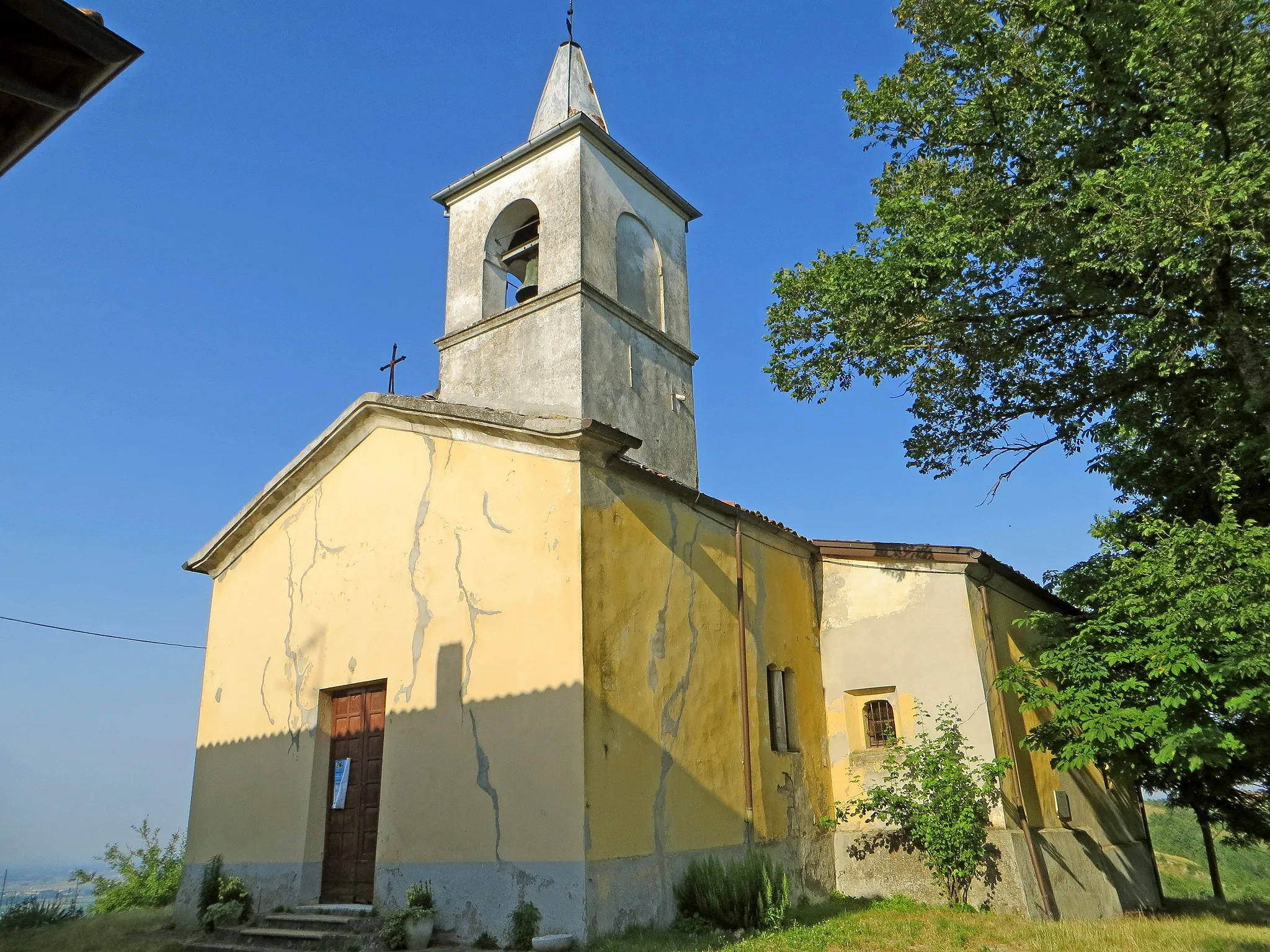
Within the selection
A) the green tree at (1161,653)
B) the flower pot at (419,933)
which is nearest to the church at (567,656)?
the flower pot at (419,933)

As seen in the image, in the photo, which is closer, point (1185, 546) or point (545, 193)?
point (1185, 546)

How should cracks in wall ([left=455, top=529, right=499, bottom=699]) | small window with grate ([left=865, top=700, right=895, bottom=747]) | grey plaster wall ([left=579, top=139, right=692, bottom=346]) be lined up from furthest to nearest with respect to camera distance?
1. grey plaster wall ([left=579, top=139, right=692, bottom=346])
2. small window with grate ([left=865, top=700, right=895, bottom=747])
3. cracks in wall ([left=455, top=529, right=499, bottom=699])

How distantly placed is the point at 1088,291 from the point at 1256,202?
5.61 ft

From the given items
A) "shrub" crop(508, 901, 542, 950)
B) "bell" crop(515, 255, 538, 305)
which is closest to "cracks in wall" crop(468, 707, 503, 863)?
"shrub" crop(508, 901, 542, 950)

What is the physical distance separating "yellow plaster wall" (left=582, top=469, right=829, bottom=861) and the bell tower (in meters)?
2.90

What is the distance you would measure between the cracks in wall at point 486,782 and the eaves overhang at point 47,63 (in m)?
6.92

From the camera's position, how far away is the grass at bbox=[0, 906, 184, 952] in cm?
1027

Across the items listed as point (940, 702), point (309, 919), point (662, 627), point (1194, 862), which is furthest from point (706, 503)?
point (1194, 862)

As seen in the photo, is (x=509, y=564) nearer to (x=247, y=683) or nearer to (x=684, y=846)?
(x=684, y=846)

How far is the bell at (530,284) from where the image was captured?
15297 millimetres

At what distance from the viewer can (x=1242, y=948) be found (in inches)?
374

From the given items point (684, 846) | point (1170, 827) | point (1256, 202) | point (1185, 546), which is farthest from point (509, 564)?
point (1170, 827)

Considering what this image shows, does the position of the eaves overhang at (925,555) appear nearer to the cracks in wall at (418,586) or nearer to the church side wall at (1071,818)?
the church side wall at (1071,818)

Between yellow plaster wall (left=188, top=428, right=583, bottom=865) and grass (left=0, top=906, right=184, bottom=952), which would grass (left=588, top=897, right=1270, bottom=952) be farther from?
grass (left=0, top=906, right=184, bottom=952)
